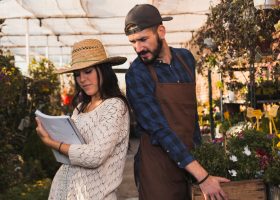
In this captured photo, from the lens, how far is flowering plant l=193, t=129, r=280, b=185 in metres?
2.01

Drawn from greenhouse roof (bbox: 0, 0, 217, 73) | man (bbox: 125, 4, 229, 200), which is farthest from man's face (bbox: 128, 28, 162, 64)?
greenhouse roof (bbox: 0, 0, 217, 73)

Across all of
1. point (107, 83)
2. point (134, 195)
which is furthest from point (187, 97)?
point (134, 195)

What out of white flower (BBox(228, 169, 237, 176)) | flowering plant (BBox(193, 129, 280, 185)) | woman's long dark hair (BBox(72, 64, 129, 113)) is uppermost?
woman's long dark hair (BBox(72, 64, 129, 113))

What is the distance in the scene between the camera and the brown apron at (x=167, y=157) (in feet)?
7.04

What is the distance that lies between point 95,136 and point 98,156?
0.27ft

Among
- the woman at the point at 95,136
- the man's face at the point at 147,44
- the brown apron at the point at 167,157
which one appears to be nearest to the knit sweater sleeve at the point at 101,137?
the woman at the point at 95,136

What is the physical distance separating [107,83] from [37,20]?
307 inches

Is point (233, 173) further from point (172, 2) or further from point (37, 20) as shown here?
point (37, 20)

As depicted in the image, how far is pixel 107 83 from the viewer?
229 cm

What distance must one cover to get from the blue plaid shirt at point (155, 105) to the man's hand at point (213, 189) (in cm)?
11

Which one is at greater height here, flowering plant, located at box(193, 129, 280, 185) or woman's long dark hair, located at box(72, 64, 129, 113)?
woman's long dark hair, located at box(72, 64, 129, 113)

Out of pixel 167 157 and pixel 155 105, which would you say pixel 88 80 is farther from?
pixel 167 157

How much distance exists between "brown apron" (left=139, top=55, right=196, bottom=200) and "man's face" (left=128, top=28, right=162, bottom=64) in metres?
0.05

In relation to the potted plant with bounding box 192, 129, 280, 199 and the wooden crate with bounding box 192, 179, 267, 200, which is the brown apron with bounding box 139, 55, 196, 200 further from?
the wooden crate with bounding box 192, 179, 267, 200
